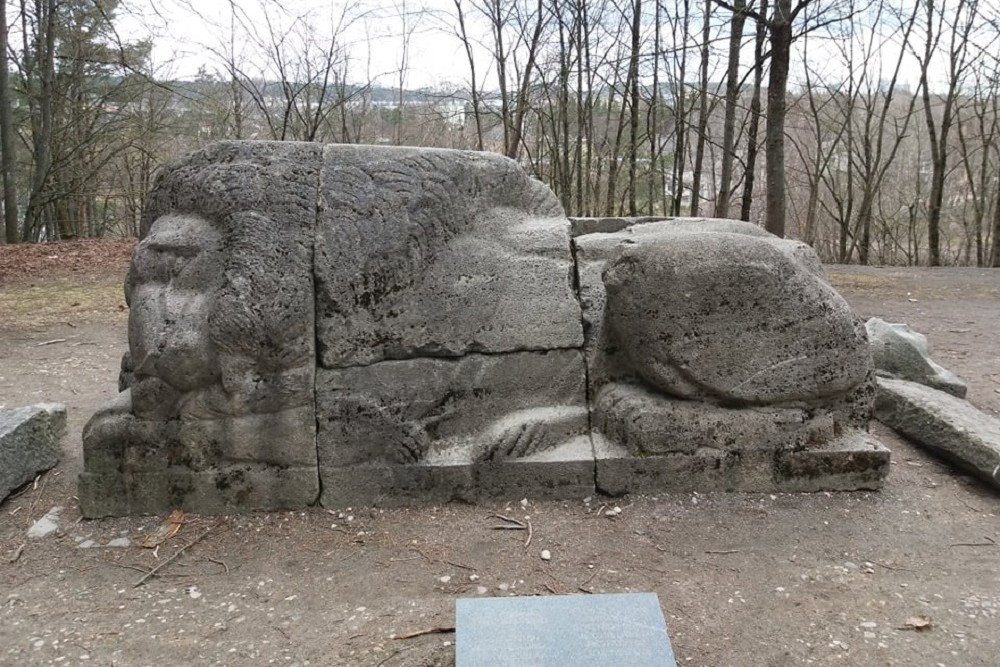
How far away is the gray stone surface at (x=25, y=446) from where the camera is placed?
9.21 ft

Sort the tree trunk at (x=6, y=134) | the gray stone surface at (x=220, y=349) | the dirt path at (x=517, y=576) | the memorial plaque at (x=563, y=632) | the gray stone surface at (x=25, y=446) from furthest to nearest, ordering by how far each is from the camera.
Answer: the tree trunk at (x=6, y=134)
the gray stone surface at (x=25, y=446)
the gray stone surface at (x=220, y=349)
the dirt path at (x=517, y=576)
the memorial plaque at (x=563, y=632)

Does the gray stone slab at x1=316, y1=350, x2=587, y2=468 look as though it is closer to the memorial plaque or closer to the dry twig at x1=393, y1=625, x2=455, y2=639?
the dry twig at x1=393, y1=625, x2=455, y2=639

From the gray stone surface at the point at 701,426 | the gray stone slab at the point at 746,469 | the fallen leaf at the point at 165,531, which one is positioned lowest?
the fallen leaf at the point at 165,531

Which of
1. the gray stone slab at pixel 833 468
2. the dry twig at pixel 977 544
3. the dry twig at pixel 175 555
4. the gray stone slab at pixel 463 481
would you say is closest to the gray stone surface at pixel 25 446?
the dry twig at pixel 175 555

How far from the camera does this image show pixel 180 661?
188cm

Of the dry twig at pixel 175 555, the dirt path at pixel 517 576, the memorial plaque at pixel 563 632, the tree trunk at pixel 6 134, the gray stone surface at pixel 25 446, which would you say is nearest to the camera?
the memorial plaque at pixel 563 632

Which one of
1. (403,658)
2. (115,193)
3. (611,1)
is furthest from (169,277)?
(115,193)

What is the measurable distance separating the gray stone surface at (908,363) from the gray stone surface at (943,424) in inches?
5.3

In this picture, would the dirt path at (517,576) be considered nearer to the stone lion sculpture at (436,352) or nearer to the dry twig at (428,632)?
the dry twig at (428,632)

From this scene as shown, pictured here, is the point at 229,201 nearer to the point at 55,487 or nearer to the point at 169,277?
the point at 169,277

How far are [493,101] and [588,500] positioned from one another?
9174 mm

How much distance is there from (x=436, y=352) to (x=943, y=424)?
90.3 inches

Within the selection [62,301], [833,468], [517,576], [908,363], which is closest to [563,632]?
[517,576]

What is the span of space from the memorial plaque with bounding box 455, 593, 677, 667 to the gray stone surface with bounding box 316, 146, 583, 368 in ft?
3.56
